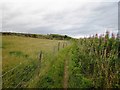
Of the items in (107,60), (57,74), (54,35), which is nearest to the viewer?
(107,60)

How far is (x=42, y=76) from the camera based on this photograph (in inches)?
437

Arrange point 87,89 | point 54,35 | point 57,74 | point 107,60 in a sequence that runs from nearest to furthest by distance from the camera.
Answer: point 87,89, point 107,60, point 57,74, point 54,35

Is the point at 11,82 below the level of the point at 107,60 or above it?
below

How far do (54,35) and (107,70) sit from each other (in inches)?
3245

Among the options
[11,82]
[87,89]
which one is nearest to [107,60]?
[87,89]

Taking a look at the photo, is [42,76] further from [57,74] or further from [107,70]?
[107,70]

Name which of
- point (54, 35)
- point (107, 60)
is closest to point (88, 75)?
point (107, 60)

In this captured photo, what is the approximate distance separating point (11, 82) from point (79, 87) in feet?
8.65

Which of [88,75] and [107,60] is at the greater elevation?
[107,60]

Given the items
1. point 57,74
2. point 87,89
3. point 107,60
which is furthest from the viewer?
point 57,74

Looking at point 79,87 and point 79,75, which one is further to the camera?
point 79,75

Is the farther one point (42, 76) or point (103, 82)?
point (42, 76)

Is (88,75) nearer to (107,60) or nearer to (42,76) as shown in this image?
(107,60)

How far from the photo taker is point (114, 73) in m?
9.41
